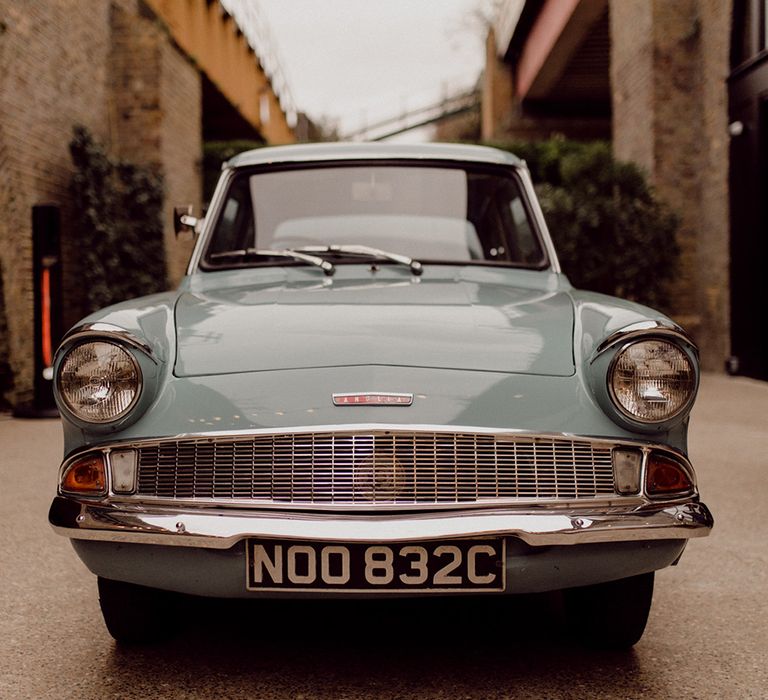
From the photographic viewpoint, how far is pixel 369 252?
328cm

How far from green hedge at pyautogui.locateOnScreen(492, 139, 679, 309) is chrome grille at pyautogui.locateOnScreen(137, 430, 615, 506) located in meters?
8.37

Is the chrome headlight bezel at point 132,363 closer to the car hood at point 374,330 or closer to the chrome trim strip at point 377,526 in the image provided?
the car hood at point 374,330

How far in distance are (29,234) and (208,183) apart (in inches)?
222

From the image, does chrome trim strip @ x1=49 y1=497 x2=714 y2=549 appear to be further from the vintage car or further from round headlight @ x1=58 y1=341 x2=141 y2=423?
round headlight @ x1=58 y1=341 x2=141 y2=423

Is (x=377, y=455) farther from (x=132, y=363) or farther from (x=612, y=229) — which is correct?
(x=612, y=229)

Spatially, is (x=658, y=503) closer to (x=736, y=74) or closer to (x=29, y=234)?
(x=29, y=234)

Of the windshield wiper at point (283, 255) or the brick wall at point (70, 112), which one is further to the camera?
the brick wall at point (70, 112)

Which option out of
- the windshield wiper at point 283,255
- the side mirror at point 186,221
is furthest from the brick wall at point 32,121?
the windshield wiper at point 283,255

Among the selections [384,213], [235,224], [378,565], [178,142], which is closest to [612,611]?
[378,565]

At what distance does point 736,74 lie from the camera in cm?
970

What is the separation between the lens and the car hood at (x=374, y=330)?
2.37 m

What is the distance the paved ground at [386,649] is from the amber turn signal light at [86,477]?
1.59ft

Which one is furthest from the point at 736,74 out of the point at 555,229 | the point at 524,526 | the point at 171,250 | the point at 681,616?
the point at 524,526

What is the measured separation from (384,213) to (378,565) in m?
1.75
